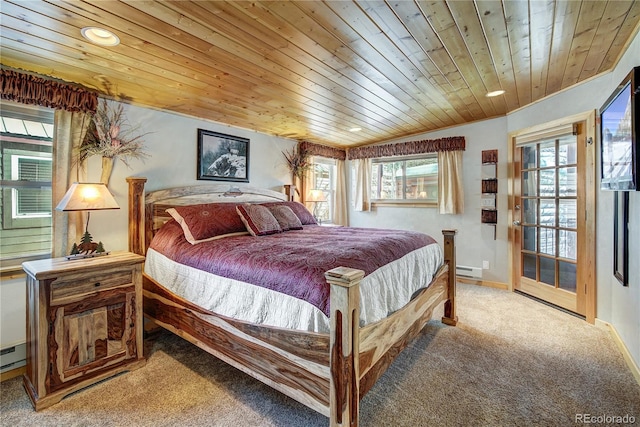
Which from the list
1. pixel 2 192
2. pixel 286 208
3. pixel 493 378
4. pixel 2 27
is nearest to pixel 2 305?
pixel 2 192

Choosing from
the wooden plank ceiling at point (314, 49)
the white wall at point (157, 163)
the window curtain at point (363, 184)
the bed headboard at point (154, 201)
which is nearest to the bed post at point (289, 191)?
the white wall at point (157, 163)

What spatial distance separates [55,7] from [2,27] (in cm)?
43

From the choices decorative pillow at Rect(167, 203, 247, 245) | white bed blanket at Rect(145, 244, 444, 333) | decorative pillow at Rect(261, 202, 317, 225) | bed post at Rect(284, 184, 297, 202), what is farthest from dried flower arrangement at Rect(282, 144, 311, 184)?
white bed blanket at Rect(145, 244, 444, 333)

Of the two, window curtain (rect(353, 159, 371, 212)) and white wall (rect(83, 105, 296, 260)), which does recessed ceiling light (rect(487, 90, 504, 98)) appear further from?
white wall (rect(83, 105, 296, 260))

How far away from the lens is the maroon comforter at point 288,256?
5.04ft

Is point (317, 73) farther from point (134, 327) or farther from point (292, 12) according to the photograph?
point (134, 327)

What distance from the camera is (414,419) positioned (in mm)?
1627

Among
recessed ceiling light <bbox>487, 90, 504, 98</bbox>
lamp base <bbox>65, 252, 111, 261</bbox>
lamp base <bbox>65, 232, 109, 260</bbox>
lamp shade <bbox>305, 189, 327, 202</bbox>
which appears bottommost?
lamp base <bbox>65, 252, 111, 261</bbox>

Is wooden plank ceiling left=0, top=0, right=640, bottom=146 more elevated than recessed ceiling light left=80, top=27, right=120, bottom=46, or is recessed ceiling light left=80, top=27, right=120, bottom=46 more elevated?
wooden plank ceiling left=0, top=0, right=640, bottom=146

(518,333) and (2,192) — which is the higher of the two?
(2,192)

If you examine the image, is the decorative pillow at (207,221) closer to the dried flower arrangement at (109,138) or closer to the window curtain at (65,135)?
the dried flower arrangement at (109,138)

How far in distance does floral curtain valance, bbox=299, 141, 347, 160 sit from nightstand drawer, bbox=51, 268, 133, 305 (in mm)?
3080

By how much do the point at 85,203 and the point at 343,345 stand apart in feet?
6.60

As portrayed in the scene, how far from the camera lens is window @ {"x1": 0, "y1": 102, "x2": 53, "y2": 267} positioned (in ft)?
6.98
